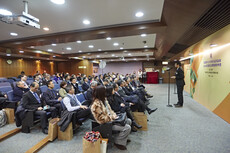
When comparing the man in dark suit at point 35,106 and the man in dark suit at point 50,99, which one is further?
the man in dark suit at point 50,99

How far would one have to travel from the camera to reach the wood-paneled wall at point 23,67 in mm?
10633

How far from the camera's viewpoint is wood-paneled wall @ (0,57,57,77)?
10633mm

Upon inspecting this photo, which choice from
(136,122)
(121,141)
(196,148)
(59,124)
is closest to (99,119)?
(121,141)

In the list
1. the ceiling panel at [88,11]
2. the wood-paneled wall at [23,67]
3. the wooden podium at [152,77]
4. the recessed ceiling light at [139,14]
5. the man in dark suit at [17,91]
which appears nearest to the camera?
the ceiling panel at [88,11]

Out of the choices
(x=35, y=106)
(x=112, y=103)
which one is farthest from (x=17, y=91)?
(x=112, y=103)

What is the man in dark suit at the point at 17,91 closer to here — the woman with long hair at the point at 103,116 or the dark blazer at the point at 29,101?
the dark blazer at the point at 29,101

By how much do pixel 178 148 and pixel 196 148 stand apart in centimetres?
36

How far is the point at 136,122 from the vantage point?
3111mm

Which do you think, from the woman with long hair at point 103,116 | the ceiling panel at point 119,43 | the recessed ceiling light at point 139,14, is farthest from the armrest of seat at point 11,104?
the recessed ceiling light at point 139,14

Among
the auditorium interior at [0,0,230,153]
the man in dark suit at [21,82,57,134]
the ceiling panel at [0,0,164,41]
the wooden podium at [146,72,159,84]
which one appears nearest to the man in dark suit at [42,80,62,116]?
the auditorium interior at [0,0,230,153]

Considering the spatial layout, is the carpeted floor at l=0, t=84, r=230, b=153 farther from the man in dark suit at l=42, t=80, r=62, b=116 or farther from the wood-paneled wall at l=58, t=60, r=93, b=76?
the wood-paneled wall at l=58, t=60, r=93, b=76

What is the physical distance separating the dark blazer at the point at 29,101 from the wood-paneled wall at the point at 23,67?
1083 centimetres

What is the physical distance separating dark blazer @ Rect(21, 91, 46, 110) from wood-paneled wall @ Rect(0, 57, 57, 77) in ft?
35.5

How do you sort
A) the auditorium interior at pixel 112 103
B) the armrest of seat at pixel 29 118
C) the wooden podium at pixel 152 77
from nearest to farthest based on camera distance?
the auditorium interior at pixel 112 103 < the armrest of seat at pixel 29 118 < the wooden podium at pixel 152 77
